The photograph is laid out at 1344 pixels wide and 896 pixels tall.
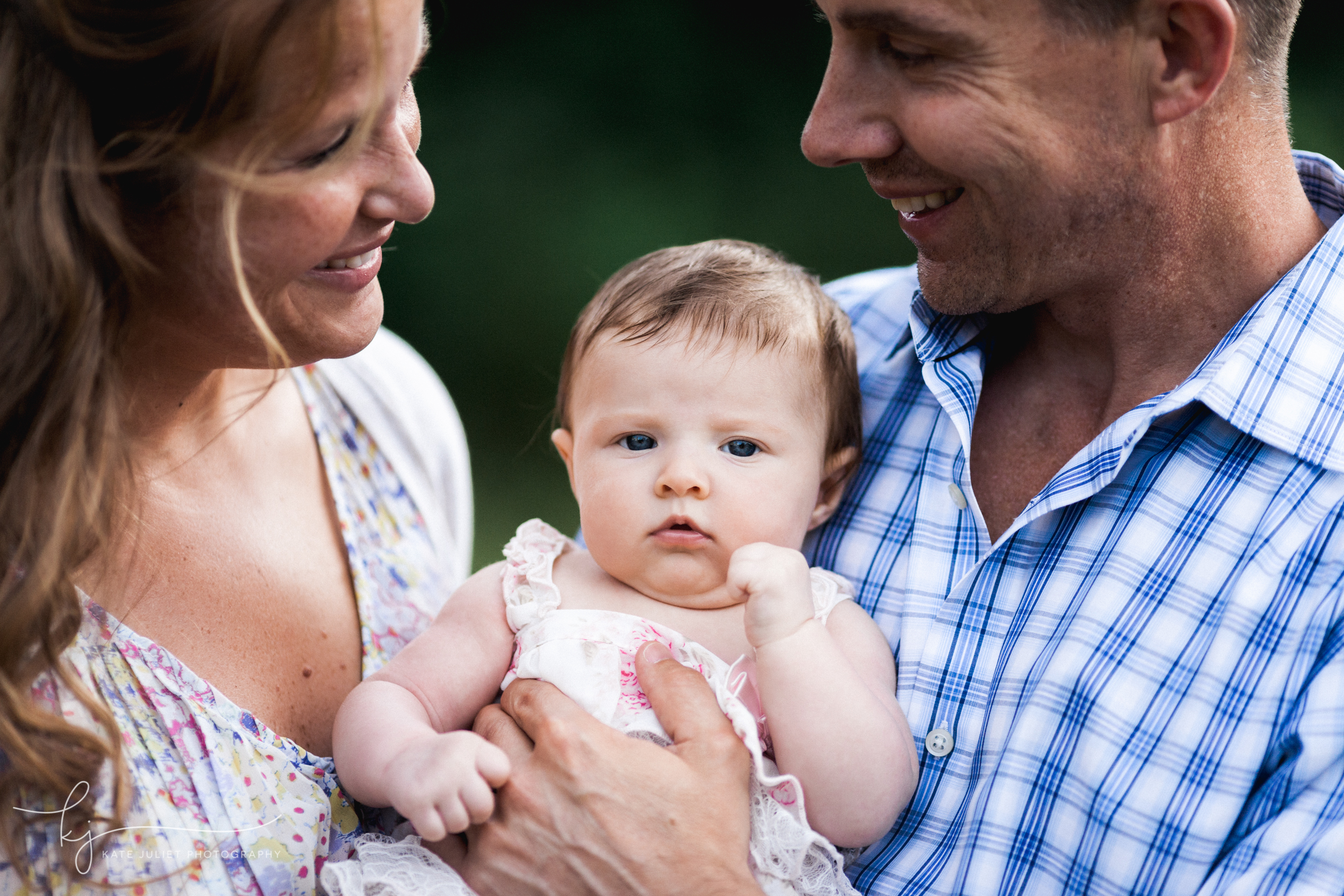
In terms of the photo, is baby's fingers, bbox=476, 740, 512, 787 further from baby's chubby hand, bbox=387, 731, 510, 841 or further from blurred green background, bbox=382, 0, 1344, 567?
blurred green background, bbox=382, 0, 1344, 567

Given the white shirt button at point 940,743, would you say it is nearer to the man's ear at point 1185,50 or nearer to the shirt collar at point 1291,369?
the shirt collar at point 1291,369

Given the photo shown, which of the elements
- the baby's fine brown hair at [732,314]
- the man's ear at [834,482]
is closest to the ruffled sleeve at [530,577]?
the baby's fine brown hair at [732,314]

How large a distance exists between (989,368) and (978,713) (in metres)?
0.70

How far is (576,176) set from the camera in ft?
18.7

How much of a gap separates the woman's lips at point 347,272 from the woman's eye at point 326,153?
0.18 meters

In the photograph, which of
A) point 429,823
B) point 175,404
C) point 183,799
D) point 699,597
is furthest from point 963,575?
point 175,404

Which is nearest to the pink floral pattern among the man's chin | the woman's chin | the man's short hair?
the woman's chin

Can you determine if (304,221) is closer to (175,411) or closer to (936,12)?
(175,411)

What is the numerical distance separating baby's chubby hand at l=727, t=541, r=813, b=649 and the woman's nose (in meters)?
0.73

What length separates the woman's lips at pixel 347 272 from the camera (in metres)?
1.73

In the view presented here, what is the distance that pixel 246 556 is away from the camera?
6.10 ft

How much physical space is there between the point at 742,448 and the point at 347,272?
0.70 meters

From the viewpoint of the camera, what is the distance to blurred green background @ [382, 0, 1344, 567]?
18.5 ft

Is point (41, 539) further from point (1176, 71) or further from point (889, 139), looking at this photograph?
point (1176, 71)
